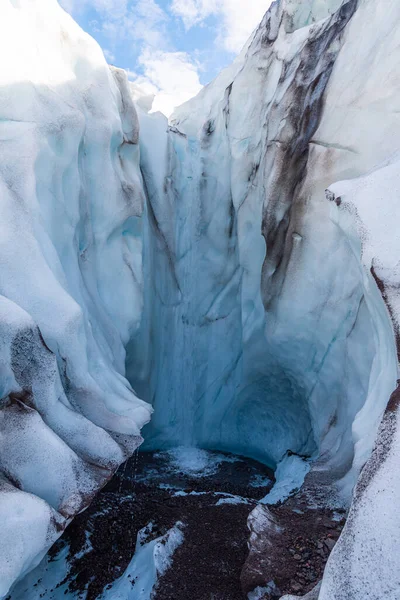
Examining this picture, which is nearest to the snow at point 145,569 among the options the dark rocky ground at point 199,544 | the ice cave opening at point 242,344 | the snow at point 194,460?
the dark rocky ground at point 199,544

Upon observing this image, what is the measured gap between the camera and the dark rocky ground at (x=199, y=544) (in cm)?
307

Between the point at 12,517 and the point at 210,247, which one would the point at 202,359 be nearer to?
the point at 210,247

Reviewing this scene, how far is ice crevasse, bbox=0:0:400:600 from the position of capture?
122 inches

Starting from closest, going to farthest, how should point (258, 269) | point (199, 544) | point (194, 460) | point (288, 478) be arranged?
point (199, 544) → point (288, 478) → point (258, 269) → point (194, 460)

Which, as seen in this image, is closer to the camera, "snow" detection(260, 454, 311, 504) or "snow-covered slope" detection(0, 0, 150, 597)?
"snow-covered slope" detection(0, 0, 150, 597)

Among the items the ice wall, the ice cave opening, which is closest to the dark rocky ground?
the ice cave opening

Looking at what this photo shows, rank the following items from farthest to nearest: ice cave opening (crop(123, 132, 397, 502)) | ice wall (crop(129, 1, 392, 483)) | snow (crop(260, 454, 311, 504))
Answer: ice wall (crop(129, 1, 392, 483)) → ice cave opening (crop(123, 132, 397, 502)) → snow (crop(260, 454, 311, 504))

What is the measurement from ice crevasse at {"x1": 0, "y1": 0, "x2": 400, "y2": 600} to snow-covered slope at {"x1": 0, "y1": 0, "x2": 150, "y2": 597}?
0.8 inches

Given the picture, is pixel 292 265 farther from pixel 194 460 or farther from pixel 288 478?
pixel 194 460

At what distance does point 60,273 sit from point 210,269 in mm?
3671

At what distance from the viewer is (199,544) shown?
12.2ft

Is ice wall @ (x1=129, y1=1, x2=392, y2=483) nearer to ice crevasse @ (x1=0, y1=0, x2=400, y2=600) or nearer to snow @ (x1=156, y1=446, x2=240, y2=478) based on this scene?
ice crevasse @ (x1=0, y1=0, x2=400, y2=600)

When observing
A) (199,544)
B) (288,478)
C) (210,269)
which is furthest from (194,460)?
(199,544)

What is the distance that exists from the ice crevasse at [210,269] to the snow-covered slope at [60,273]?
0.06ft
